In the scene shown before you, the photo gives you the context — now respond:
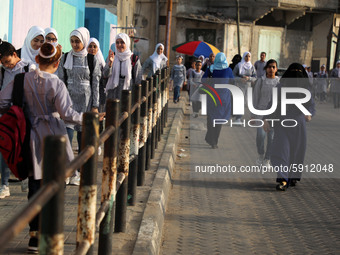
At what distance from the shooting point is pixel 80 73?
829 centimetres

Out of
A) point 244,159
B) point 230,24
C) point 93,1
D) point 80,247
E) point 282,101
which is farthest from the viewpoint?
point 230,24

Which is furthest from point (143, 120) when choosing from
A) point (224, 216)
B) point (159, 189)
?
point (224, 216)

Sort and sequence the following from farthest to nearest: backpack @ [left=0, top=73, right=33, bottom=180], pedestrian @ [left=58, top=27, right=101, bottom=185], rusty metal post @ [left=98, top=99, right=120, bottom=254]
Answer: pedestrian @ [left=58, top=27, right=101, bottom=185], backpack @ [left=0, top=73, right=33, bottom=180], rusty metal post @ [left=98, top=99, right=120, bottom=254]

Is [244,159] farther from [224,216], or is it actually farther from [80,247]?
[80,247]

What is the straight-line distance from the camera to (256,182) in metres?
9.48

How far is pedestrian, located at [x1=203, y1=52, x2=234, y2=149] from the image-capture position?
12.8 metres

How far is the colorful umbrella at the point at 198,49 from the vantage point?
1171 inches

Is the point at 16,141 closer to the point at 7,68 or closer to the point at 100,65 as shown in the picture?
the point at 7,68

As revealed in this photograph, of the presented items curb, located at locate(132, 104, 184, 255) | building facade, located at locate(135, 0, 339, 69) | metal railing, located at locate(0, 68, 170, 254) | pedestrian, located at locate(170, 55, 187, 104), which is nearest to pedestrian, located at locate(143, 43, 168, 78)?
pedestrian, located at locate(170, 55, 187, 104)

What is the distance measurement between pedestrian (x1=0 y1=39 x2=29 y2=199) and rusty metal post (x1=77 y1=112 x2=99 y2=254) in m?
3.33

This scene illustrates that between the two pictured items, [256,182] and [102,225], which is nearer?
[102,225]

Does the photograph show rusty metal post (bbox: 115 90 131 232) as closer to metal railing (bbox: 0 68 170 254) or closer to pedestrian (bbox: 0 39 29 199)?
metal railing (bbox: 0 68 170 254)

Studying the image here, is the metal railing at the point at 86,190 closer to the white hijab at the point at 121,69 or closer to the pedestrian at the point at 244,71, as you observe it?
the white hijab at the point at 121,69

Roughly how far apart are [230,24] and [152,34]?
16.4 feet
